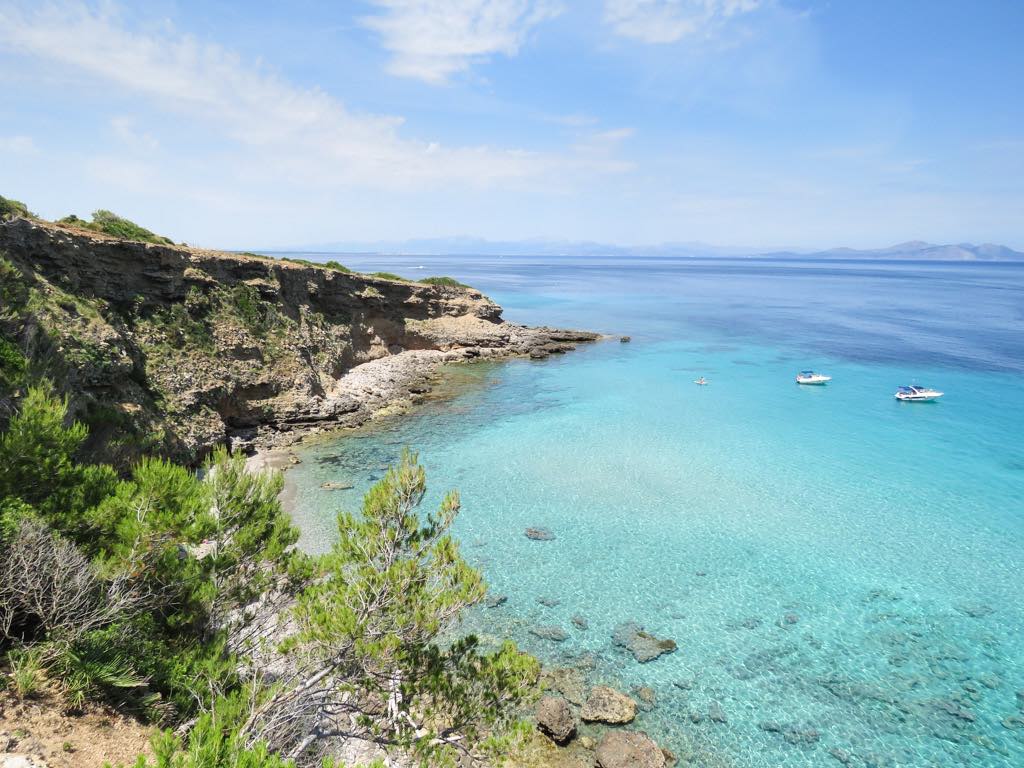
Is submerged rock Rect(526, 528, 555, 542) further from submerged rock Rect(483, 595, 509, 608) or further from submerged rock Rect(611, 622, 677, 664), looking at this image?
submerged rock Rect(611, 622, 677, 664)

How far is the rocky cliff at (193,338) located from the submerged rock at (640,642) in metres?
19.9

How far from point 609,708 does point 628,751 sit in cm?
140

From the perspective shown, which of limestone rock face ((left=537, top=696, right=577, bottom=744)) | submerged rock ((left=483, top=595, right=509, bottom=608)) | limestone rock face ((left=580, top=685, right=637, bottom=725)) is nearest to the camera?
limestone rock face ((left=537, top=696, right=577, bottom=744))

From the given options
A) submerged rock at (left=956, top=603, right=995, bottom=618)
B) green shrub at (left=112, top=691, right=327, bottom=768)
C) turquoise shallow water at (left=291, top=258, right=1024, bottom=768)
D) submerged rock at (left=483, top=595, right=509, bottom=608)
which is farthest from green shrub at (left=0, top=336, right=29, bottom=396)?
submerged rock at (left=956, top=603, right=995, bottom=618)

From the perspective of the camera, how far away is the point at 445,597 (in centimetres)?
999

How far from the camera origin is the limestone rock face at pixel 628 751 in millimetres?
12664

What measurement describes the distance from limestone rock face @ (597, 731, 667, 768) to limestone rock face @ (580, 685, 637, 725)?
512 millimetres

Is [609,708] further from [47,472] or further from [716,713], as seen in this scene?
[47,472]

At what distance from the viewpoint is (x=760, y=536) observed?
23906mm

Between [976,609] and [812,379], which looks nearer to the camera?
[976,609]

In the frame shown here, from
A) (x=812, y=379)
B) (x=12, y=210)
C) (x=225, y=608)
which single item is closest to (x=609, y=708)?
(x=225, y=608)

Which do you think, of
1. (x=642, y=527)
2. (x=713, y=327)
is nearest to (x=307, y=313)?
(x=642, y=527)

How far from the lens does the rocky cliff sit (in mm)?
23312

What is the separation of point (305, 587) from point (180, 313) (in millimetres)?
29263
